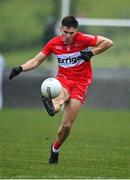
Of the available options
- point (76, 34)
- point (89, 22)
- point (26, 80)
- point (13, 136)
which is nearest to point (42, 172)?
point (76, 34)

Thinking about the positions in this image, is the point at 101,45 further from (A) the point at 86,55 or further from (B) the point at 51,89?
(B) the point at 51,89

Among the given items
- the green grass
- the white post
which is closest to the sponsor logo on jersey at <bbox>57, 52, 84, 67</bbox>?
the green grass

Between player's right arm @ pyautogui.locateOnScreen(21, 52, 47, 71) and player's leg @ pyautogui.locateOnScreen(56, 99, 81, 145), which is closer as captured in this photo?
player's leg @ pyautogui.locateOnScreen(56, 99, 81, 145)

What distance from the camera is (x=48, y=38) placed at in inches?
1152

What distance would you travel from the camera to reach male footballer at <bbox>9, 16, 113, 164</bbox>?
43.4ft

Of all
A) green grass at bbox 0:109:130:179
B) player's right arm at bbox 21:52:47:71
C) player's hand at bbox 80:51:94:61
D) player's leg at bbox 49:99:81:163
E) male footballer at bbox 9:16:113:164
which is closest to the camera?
green grass at bbox 0:109:130:179

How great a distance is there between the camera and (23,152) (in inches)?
586

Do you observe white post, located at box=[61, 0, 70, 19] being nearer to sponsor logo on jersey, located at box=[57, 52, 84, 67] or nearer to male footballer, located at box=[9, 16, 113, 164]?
male footballer, located at box=[9, 16, 113, 164]

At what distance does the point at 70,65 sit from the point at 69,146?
10.3ft

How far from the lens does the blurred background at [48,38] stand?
26438 millimetres

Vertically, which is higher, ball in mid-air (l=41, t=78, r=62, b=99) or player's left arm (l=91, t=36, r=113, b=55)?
player's left arm (l=91, t=36, r=113, b=55)

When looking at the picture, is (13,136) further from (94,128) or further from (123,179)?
(123,179)

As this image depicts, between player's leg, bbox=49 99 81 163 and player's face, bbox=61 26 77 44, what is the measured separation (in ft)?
2.95

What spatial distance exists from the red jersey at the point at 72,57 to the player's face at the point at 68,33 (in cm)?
15
